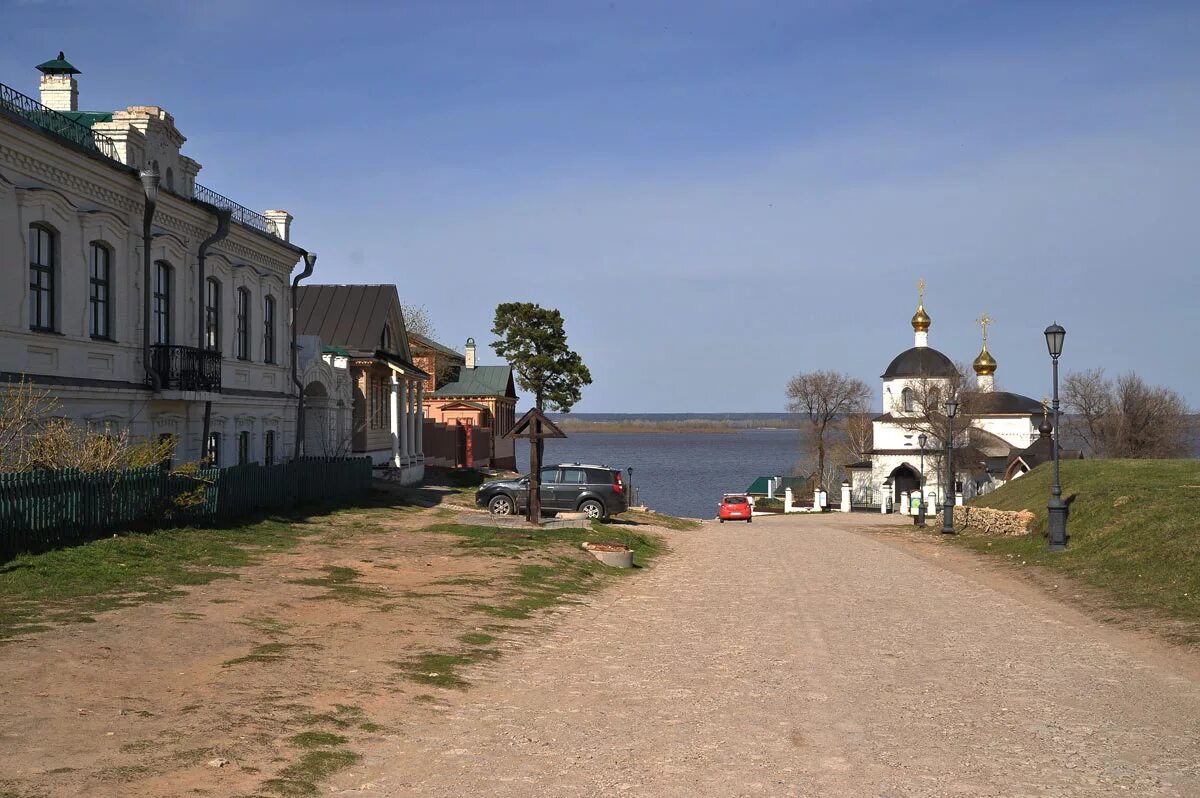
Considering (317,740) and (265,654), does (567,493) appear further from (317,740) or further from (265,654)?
(317,740)

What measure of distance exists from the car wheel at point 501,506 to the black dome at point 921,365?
5119 centimetres

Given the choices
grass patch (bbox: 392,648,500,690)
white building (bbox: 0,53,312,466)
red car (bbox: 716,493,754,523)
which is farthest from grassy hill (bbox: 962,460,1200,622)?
white building (bbox: 0,53,312,466)

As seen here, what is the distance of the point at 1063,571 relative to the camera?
1955 centimetres

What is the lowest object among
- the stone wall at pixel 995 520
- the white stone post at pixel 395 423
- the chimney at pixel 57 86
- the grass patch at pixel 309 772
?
the stone wall at pixel 995 520

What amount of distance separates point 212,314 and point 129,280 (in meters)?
4.38

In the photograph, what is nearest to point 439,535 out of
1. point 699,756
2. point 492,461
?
point 699,756

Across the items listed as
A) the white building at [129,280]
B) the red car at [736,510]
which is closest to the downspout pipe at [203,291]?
the white building at [129,280]

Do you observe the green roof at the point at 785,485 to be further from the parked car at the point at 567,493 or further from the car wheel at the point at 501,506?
the car wheel at the point at 501,506

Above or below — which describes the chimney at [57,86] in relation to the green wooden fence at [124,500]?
above

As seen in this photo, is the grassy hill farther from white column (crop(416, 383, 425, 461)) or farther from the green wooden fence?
white column (crop(416, 383, 425, 461))

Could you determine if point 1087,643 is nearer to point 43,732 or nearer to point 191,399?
point 43,732

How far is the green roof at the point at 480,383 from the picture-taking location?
65.8 metres

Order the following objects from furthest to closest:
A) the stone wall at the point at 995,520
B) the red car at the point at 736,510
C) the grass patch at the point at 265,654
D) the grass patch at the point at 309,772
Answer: the red car at the point at 736,510, the stone wall at the point at 995,520, the grass patch at the point at 265,654, the grass patch at the point at 309,772


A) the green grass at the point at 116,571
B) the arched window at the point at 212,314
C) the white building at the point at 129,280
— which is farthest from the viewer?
the arched window at the point at 212,314
